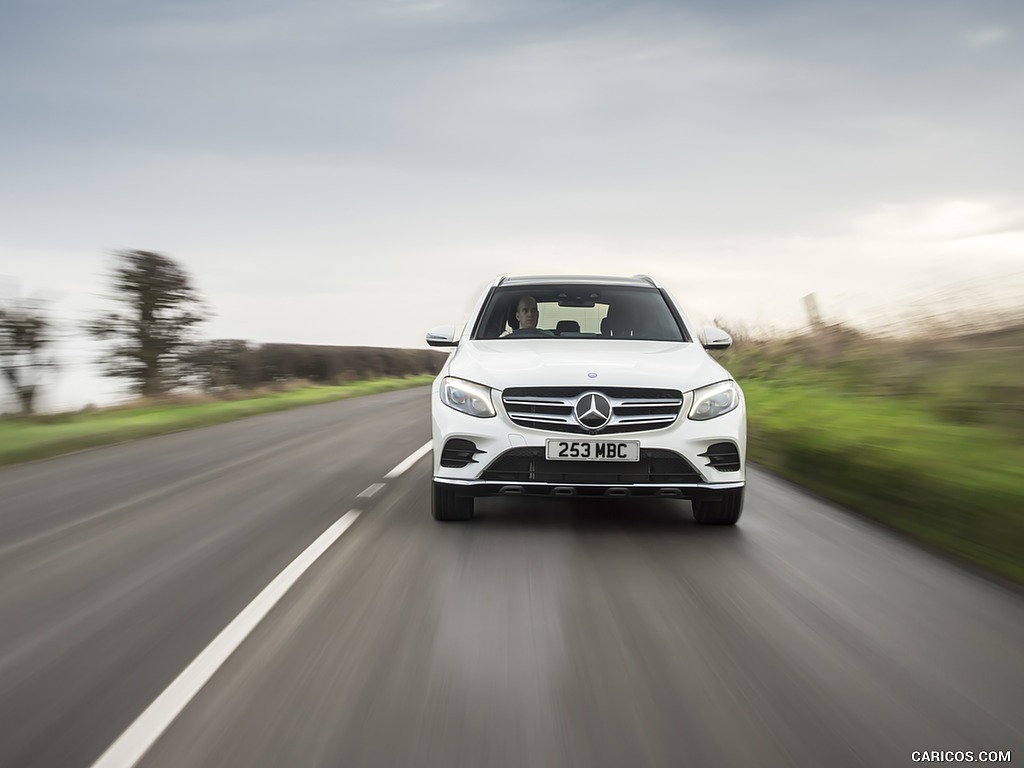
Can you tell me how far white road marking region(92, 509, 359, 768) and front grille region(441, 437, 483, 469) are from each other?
118cm

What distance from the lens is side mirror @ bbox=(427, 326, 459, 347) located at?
7410 mm

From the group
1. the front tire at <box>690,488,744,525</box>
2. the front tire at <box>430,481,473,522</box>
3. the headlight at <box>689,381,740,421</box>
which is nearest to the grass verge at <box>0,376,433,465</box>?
the front tire at <box>430,481,473,522</box>

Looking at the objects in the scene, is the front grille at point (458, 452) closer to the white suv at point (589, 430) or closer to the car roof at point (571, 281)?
the white suv at point (589, 430)

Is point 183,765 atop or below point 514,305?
below

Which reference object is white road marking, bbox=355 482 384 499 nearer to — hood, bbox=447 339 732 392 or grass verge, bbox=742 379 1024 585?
hood, bbox=447 339 732 392

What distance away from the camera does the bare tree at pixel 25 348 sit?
13.9m

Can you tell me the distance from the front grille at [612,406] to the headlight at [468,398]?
5.6 inches

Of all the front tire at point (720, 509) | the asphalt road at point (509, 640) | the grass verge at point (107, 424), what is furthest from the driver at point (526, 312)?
the grass verge at point (107, 424)

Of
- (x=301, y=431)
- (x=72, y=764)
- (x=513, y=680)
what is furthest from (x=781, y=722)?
(x=301, y=431)

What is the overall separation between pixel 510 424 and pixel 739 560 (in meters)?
1.66

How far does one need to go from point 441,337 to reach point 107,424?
9.14 meters

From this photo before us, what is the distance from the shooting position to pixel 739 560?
537 cm

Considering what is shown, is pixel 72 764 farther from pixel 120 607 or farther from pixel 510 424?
pixel 510 424

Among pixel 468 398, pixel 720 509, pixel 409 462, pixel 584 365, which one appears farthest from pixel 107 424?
pixel 720 509
